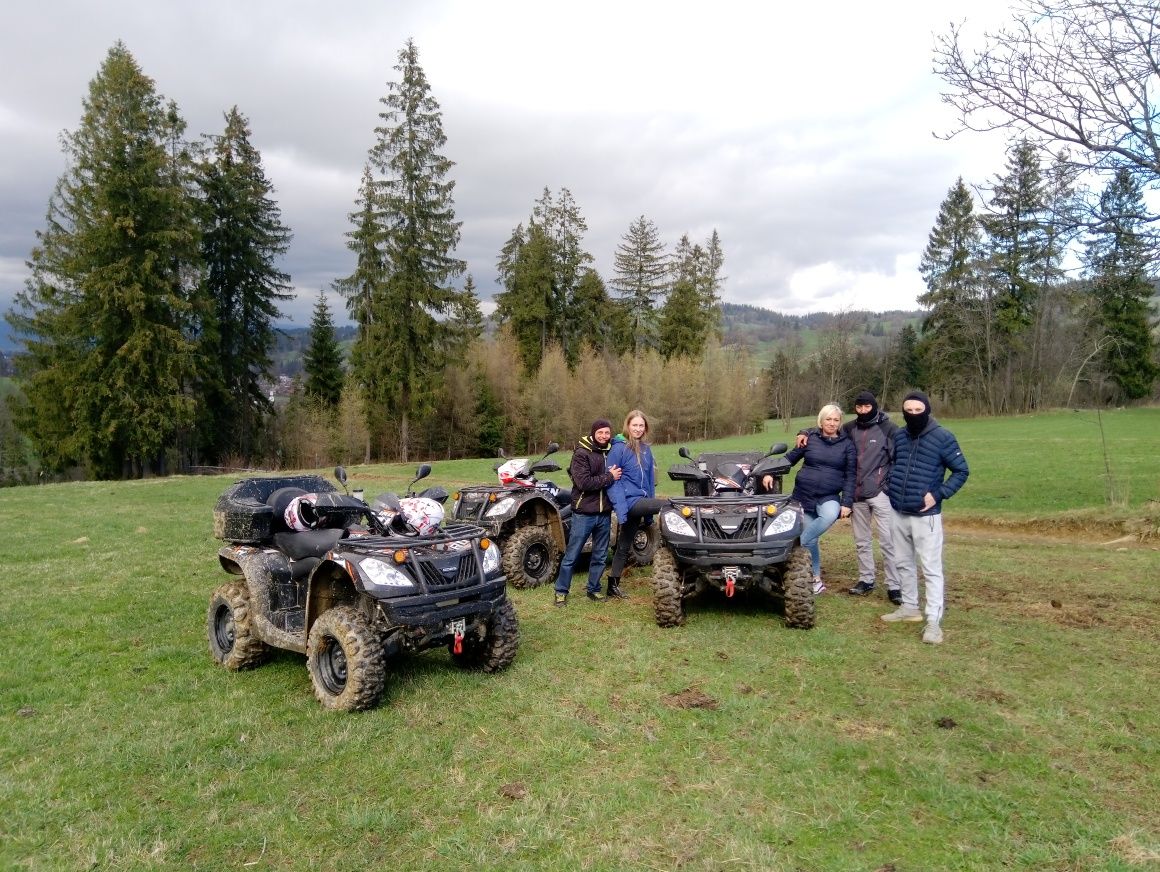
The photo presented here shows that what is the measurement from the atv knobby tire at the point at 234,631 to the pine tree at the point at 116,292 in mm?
26668

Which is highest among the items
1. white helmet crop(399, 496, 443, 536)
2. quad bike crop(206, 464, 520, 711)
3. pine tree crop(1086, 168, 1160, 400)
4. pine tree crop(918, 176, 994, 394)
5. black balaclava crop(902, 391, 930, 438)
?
pine tree crop(918, 176, 994, 394)

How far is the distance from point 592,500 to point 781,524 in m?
1.81

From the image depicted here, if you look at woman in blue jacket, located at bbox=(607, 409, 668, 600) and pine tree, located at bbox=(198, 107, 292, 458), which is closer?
woman in blue jacket, located at bbox=(607, 409, 668, 600)

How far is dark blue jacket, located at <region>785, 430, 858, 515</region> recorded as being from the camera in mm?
7059

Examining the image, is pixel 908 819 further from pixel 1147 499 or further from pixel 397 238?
pixel 397 238

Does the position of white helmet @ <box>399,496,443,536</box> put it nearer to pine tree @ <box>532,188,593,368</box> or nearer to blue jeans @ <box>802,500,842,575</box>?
blue jeans @ <box>802,500,842,575</box>

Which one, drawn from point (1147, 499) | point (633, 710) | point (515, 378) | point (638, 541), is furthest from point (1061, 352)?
point (633, 710)

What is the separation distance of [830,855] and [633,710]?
170 centimetres

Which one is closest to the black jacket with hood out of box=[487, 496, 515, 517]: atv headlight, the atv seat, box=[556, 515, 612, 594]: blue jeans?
box=[556, 515, 612, 594]: blue jeans

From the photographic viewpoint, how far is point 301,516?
211 inches

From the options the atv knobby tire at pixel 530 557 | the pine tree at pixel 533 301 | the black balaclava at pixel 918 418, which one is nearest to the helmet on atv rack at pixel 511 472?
the atv knobby tire at pixel 530 557

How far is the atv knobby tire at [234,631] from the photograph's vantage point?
538 cm

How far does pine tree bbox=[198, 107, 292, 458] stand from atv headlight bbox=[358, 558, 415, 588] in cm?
3212

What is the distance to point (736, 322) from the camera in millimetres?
182750
